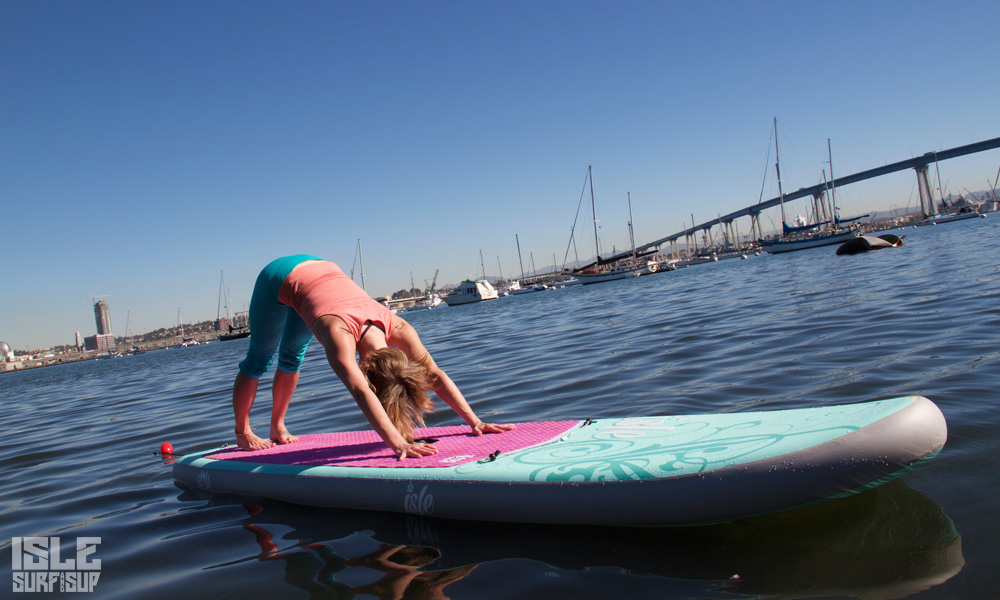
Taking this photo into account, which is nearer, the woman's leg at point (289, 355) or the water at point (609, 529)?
the water at point (609, 529)

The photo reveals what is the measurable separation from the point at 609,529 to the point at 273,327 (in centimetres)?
244

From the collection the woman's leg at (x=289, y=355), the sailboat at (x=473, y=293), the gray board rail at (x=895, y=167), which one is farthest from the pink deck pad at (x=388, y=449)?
the gray board rail at (x=895, y=167)

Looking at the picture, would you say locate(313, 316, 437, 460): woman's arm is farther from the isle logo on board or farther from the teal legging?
the teal legging

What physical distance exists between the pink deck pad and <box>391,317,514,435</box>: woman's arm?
6 centimetres

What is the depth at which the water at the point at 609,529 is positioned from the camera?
1.96 metres

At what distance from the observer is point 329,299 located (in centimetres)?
323

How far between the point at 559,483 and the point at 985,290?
333 inches

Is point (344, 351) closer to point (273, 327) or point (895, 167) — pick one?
point (273, 327)

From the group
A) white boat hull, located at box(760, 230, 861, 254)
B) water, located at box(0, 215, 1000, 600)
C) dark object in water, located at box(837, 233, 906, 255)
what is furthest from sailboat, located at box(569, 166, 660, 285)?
water, located at box(0, 215, 1000, 600)

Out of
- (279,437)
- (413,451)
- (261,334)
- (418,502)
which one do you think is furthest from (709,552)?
(279,437)

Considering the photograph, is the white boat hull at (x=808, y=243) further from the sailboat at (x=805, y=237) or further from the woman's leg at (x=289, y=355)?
the woman's leg at (x=289, y=355)

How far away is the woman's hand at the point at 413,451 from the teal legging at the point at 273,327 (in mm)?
1036

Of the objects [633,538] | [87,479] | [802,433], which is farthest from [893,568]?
[87,479]

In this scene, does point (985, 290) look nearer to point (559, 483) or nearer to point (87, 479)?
point (559, 483)
